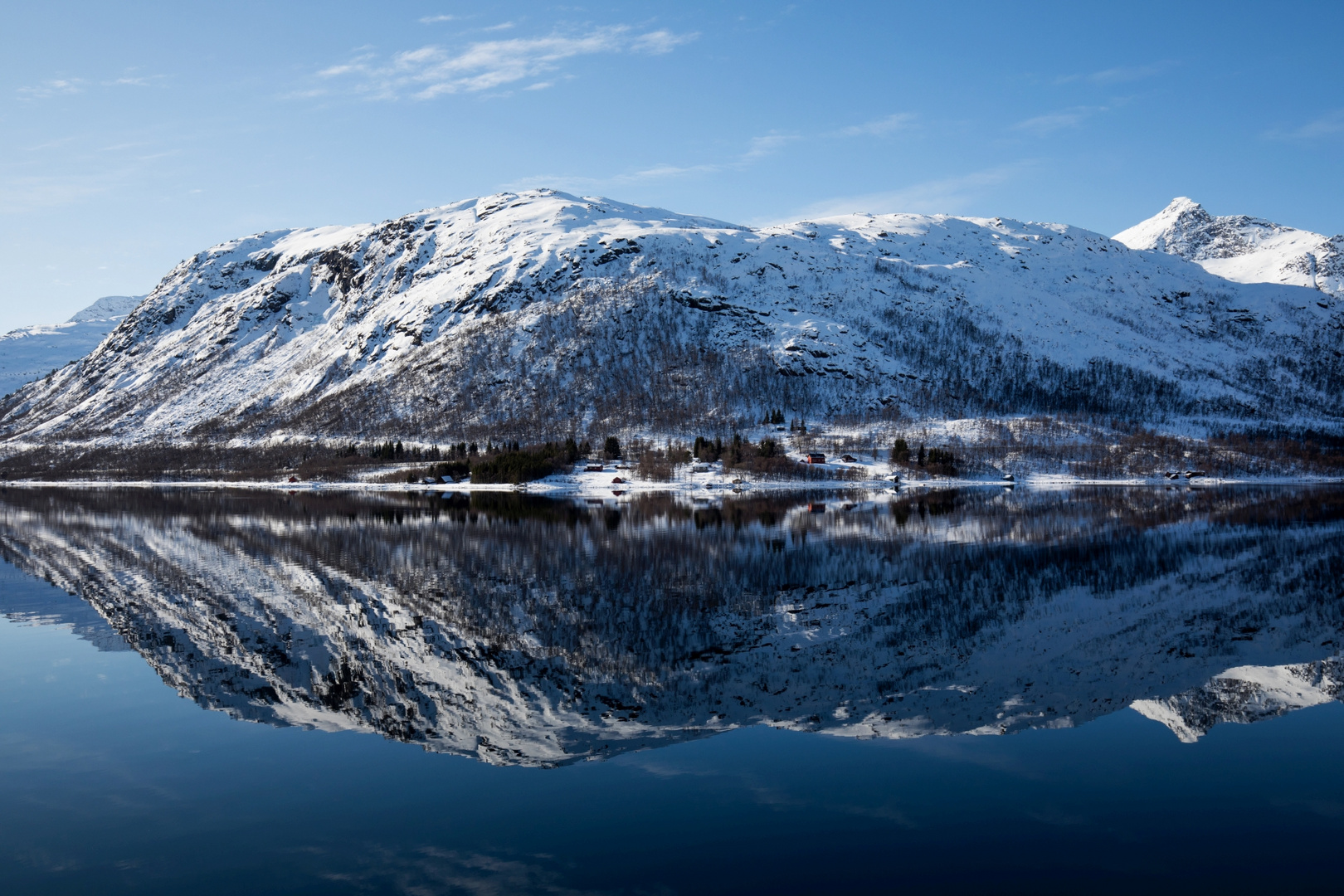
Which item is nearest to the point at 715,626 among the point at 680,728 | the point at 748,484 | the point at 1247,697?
the point at 680,728

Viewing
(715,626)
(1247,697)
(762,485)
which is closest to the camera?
(1247,697)

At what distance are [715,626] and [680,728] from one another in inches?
367

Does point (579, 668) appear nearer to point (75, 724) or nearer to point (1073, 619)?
point (75, 724)

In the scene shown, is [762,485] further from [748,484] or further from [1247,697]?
[1247,697]

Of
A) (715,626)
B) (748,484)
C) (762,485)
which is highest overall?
(715,626)

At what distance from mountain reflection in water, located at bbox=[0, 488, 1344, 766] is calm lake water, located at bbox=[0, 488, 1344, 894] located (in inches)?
5.9

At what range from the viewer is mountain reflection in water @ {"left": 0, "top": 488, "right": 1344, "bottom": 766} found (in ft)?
63.5

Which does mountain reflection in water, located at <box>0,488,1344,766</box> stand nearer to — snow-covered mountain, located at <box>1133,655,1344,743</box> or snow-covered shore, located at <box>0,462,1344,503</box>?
snow-covered mountain, located at <box>1133,655,1344,743</box>

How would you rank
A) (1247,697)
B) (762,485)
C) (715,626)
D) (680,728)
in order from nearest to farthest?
1. (680,728)
2. (1247,697)
3. (715,626)
4. (762,485)

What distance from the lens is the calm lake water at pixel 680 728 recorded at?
12.6 meters

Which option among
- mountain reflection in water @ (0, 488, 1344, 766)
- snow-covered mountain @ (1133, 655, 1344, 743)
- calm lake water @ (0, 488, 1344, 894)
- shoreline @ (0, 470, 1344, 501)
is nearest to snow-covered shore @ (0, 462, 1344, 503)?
shoreline @ (0, 470, 1344, 501)

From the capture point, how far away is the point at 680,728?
59.9ft

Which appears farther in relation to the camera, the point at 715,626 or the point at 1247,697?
the point at 715,626

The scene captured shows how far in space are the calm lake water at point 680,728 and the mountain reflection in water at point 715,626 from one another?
151mm
